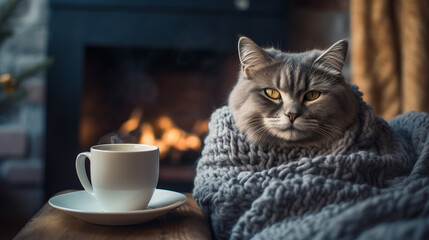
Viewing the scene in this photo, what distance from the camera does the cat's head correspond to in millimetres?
686

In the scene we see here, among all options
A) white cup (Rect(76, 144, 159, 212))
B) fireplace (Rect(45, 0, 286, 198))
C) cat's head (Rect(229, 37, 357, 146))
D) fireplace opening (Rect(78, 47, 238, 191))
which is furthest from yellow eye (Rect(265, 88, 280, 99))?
fireplace opening (Rect(78, 47, 238, 191))

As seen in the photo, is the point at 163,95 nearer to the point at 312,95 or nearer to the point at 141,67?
the point at 141,67

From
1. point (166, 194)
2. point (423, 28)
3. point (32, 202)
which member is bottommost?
point (32, 202)

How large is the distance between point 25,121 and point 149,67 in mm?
615

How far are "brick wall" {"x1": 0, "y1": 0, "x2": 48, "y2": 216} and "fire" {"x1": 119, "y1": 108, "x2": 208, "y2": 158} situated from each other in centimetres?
Result: 42

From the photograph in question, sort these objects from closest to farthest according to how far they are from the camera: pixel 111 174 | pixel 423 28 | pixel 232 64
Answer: pixel 111 174, pixel 423 28, pixel 232 64

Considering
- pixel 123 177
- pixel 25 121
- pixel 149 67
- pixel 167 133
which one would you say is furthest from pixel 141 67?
pixel 123 177

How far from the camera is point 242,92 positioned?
763 mm

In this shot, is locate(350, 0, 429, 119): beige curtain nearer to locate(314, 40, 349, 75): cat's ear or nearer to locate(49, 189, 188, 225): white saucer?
→ locate(314, 40, 349, 75): cat's ear

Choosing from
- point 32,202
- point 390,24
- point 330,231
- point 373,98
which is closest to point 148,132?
point 32,202

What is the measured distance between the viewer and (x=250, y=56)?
756 mm

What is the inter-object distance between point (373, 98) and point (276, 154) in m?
1.16

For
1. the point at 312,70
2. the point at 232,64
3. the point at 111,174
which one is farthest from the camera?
the point at 232,64

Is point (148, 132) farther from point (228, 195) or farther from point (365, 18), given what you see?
point (228, 195)
